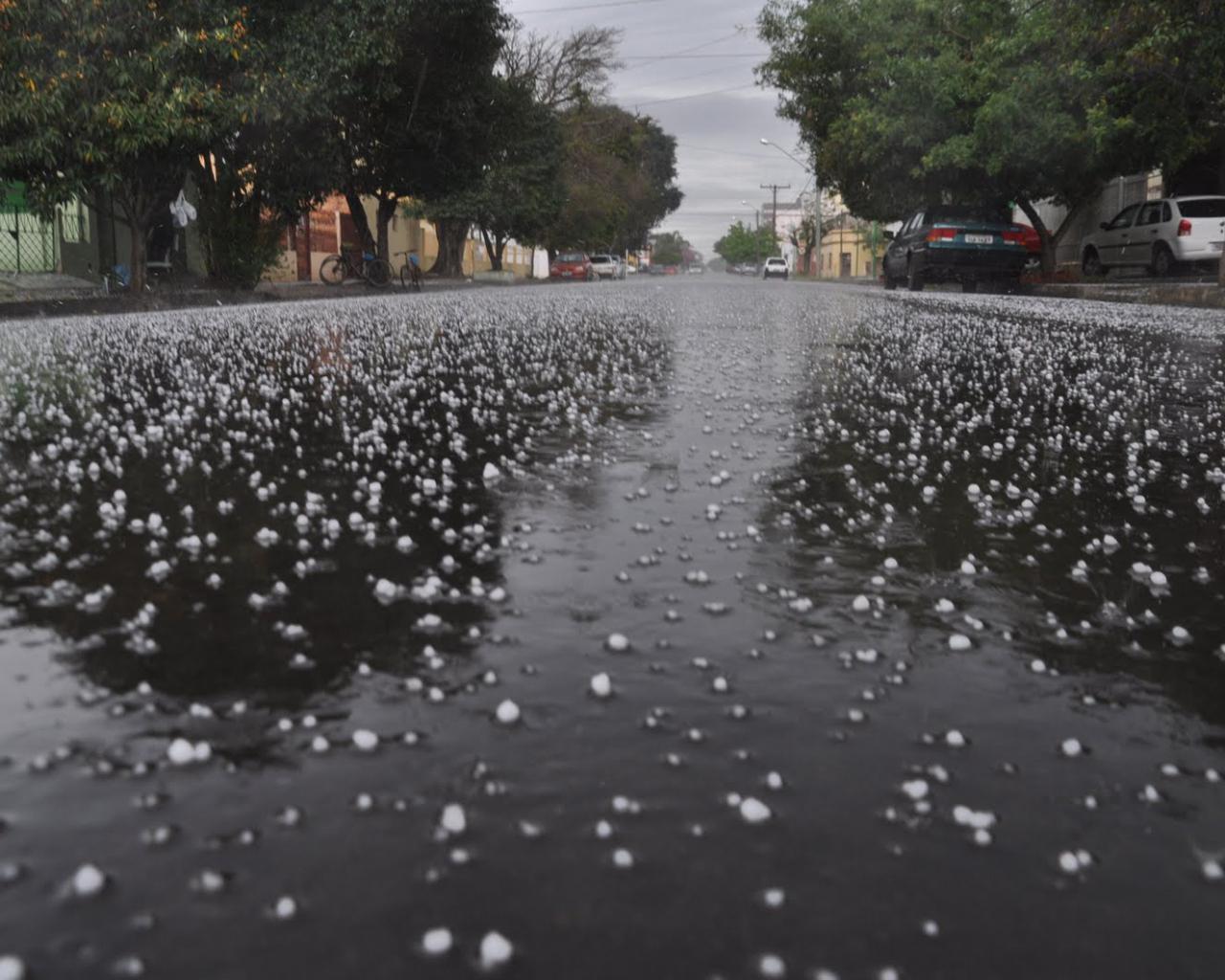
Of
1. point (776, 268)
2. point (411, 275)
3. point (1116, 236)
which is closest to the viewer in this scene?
point (1116, 236)

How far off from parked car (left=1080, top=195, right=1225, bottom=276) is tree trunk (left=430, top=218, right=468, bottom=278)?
2297 centimetres

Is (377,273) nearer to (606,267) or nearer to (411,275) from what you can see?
(411,275)

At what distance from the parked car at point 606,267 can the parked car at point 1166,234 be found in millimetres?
39139

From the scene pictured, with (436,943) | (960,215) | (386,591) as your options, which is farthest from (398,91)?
(436,943)

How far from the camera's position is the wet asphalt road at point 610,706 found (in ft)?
5.19

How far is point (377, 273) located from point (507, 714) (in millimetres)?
27018

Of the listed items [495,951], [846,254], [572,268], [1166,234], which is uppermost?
[846,254]

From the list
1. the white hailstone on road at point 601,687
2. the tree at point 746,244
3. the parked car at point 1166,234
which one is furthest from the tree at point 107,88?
the tree at point 746,244

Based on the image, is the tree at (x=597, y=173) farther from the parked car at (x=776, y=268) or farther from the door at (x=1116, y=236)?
the door at (x=1116, y=236)

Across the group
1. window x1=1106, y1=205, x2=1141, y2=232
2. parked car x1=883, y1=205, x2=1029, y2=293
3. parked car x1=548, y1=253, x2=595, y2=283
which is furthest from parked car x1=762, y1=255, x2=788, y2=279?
parked car x1=883, y1=205, x2=1029, y2=293

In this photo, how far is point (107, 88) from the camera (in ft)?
52.5

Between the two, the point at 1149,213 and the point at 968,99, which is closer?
the point at 1149,213

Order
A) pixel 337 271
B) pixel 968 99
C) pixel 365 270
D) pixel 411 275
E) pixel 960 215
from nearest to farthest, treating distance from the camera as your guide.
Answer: pixel 960 215, pixel 968 99, pixel 365 270, pixel 337 271, pixel 411 275

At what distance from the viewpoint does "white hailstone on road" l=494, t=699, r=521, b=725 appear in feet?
7.22
